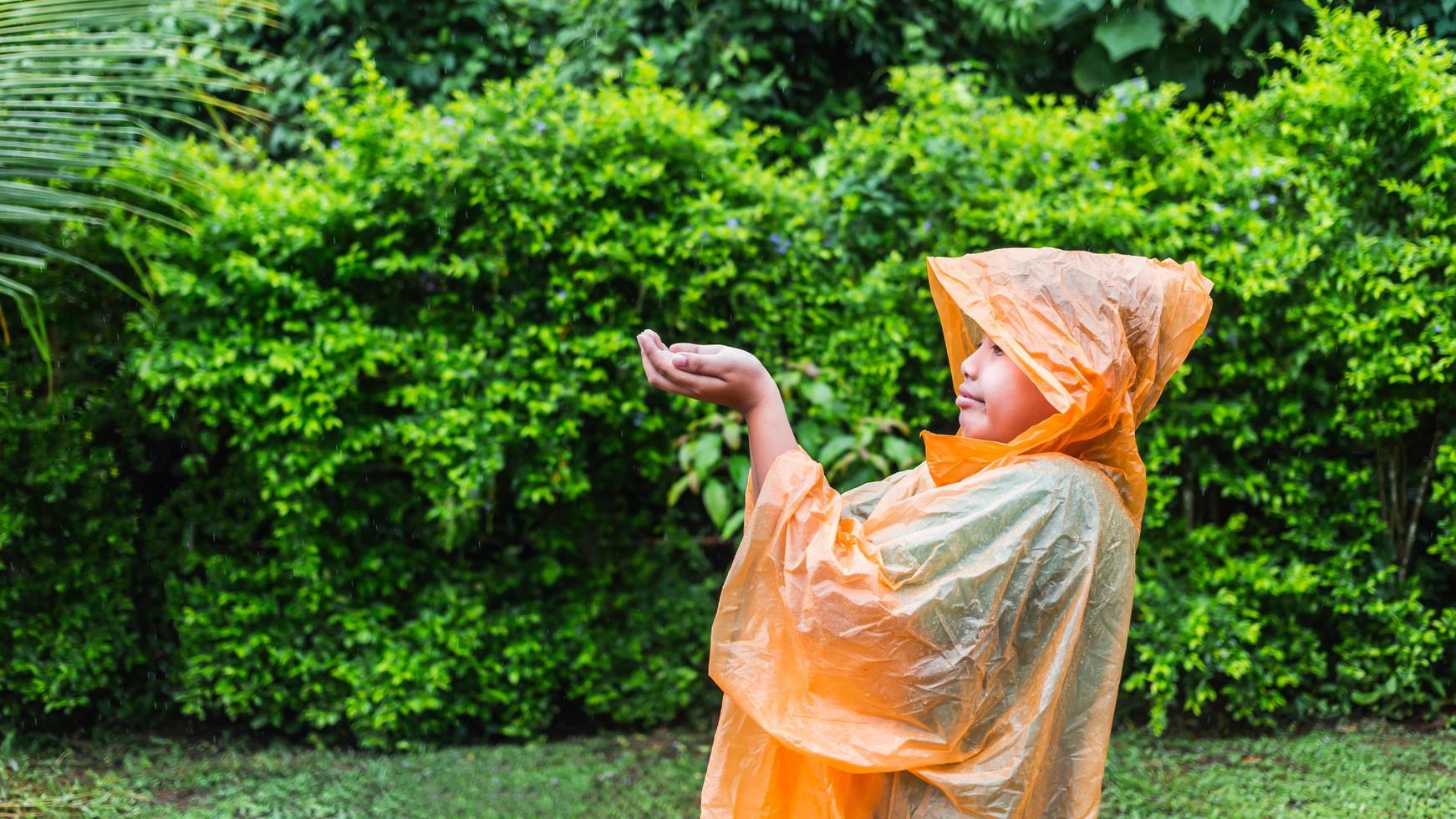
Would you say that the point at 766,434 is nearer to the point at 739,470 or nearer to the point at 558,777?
the point at 739,470

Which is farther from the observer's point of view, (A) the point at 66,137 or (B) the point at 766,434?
(A) the point at 66,137

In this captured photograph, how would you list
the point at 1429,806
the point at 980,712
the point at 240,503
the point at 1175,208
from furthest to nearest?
the point at 240,503
the point at 1175,208
the point at 1429,806
the point at 980,712

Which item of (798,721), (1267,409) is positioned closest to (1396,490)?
(1267,409)

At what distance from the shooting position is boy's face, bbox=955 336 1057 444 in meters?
1.81

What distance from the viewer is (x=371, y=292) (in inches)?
176

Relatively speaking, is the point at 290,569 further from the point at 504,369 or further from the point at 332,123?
the point at 332,123

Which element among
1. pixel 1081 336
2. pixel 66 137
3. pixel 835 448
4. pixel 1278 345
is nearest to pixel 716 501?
pixel 835 448

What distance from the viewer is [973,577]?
65.8 inches

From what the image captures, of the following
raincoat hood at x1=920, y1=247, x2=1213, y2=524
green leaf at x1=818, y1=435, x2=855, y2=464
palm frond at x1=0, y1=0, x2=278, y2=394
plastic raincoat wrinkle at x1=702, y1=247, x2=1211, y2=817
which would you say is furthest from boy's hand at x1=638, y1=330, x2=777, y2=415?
palm frond at x1=0, y1=0, x2=278, y2=394

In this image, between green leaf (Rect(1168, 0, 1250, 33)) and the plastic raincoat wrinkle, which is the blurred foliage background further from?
the plastic raincoat wrinkle

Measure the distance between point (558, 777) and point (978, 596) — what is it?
2.90 meters

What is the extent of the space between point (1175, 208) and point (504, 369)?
7.91 feet

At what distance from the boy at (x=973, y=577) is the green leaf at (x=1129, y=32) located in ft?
14.6

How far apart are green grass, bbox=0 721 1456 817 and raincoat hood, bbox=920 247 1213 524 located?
248 centimetres
